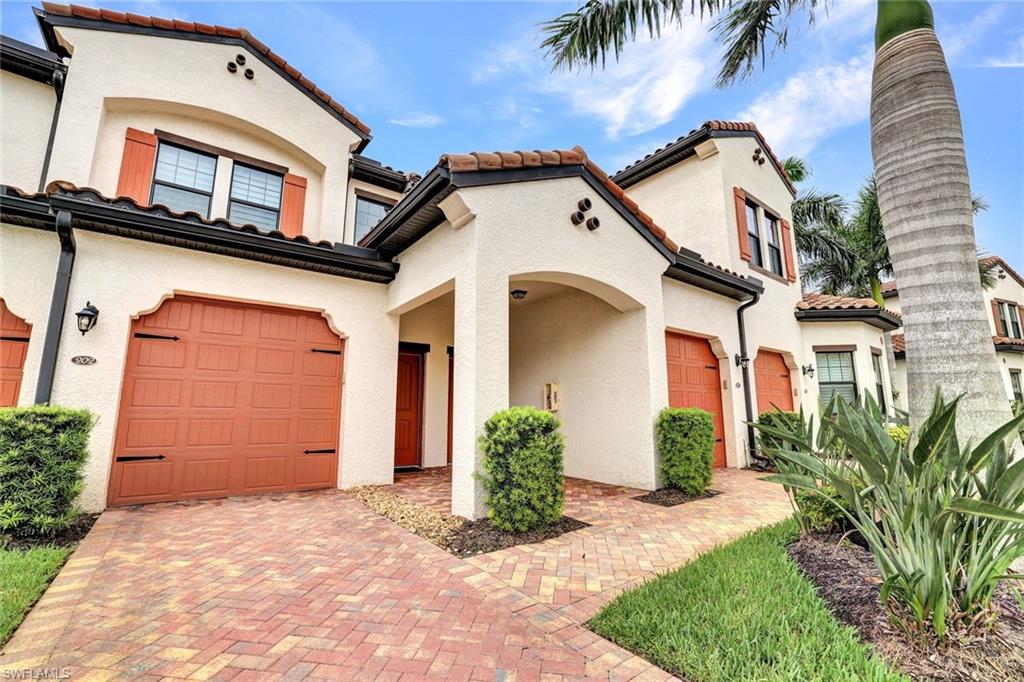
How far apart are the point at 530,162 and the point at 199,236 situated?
15.4 feet

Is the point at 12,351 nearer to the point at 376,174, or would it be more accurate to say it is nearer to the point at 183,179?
the point at 183,179

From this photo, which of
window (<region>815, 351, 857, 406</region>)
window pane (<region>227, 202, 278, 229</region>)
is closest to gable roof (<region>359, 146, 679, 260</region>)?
window pane (<region>227, 202, 278, 229</region>)

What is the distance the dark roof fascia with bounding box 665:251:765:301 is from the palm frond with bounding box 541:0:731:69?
3.53m

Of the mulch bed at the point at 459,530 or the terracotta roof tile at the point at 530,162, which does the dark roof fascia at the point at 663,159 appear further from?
the mulch bed at the point at 459,530

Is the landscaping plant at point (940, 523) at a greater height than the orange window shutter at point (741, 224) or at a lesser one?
lesser

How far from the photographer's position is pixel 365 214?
33.9 feet

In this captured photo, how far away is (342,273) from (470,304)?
3.09 meters

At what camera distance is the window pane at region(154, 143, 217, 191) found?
7.88m

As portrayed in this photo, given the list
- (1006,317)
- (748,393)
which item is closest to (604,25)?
(748,393)

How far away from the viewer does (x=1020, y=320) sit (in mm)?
20906

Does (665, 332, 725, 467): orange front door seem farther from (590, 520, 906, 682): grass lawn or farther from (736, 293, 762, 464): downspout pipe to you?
(590, 520, 906, 682): grass lawn

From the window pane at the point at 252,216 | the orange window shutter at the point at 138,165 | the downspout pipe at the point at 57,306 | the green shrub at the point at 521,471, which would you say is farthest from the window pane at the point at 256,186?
the green shrub at the point at 521,471

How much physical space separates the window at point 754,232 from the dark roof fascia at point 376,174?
29.2ft

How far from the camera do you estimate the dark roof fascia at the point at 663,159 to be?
10219 millimetres
